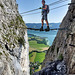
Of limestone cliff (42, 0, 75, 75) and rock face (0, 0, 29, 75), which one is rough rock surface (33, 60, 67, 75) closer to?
limestone cliff (42, 0, 75, 75)

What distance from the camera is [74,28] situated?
11.5m

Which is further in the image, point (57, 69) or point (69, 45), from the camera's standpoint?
point (69, 45)

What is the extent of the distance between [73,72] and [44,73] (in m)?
3.79

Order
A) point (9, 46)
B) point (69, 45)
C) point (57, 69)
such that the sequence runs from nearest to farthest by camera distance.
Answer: point (57, 69) → point (69, 45) → point (9, 46)

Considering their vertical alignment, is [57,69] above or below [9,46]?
below

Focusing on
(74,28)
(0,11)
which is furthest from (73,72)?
(0,11)

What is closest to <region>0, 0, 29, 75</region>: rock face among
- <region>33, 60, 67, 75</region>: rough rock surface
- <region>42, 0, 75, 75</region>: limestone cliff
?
<region>33, 60, 67, 75</region>: rough rock surface

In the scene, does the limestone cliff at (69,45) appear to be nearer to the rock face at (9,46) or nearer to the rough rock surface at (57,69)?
the rough rock surface at (57,69)

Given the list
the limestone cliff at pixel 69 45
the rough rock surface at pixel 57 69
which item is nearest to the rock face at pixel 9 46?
the rough rock surface at pixel 57 69

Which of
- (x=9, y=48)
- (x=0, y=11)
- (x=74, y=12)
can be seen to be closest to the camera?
(x=74, y=12)

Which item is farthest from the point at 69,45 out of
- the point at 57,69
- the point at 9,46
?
the point at 9,46

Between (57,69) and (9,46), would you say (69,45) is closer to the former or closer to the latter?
(57,69)

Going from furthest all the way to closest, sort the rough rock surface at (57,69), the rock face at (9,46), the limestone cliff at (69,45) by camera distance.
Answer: the rock face at (9,46), the rough rock surface at (57,69), the limestone cliff at (69,45)

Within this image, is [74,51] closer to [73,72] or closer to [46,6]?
Result: [73,72]
